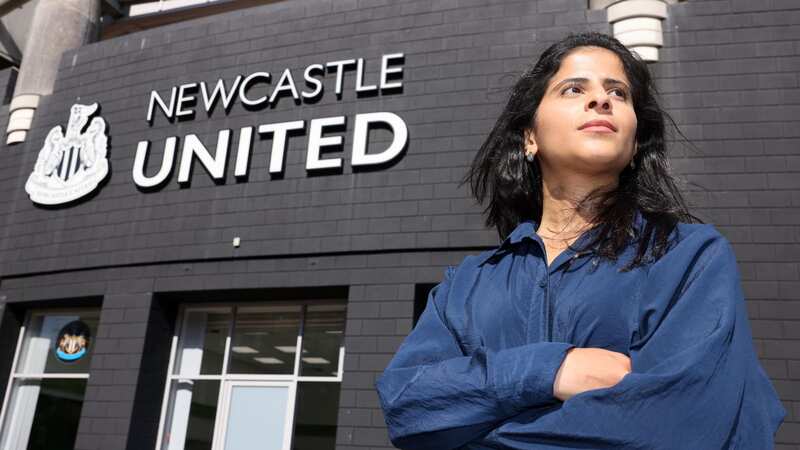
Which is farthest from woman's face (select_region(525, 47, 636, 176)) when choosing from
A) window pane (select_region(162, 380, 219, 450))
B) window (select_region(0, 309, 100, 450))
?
window (select_region(0, 309, 100, 450))

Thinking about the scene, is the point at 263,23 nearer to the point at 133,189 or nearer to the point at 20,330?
the point at 133,189

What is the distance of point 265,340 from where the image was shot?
348 inches

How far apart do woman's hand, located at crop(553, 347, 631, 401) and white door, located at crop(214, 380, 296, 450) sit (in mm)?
7365

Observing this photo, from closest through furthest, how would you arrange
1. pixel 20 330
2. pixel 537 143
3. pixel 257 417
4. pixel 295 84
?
pixel 537 143
pixel 257 417
pixel 295 84
pixel 20 330

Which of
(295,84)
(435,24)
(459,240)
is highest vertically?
(435,24)

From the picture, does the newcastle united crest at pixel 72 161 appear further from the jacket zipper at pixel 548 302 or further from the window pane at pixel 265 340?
the jacket zipper at pixel 548 302

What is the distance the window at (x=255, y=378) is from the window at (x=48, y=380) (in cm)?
145

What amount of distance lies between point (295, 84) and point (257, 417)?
12.8ft

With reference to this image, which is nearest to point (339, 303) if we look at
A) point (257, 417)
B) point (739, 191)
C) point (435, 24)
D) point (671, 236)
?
point (257, 417)

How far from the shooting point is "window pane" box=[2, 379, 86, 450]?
9320 mm

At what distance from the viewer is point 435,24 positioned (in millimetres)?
8719

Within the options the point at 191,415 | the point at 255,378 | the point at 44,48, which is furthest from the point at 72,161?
the point at 255,378

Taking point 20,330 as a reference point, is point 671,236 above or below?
below

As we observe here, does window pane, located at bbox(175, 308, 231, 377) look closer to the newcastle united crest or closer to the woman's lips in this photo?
the newcastle united crest
